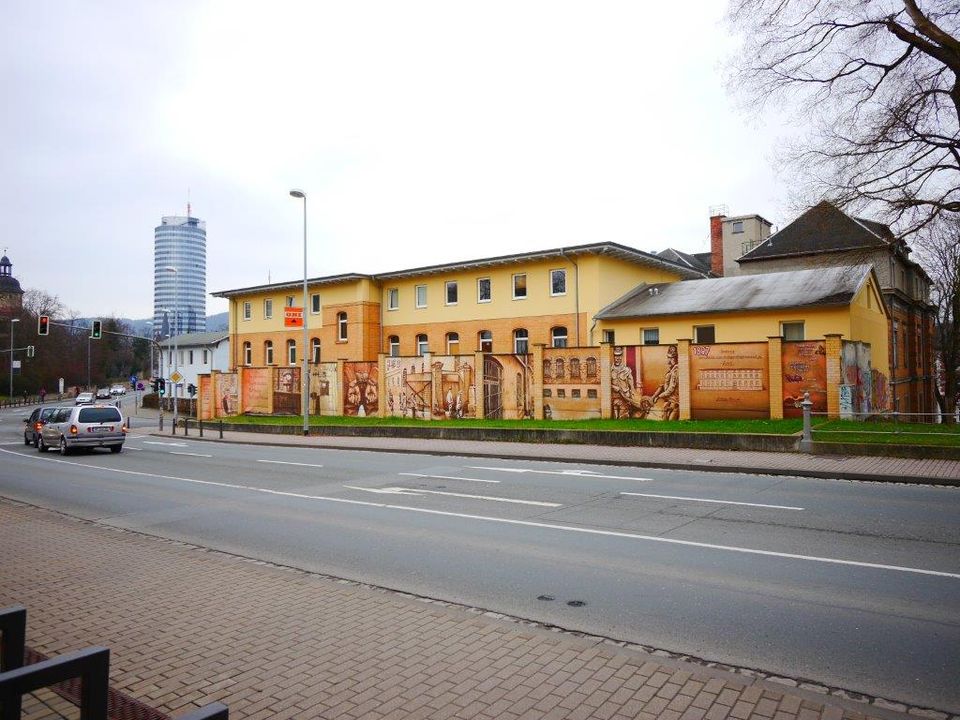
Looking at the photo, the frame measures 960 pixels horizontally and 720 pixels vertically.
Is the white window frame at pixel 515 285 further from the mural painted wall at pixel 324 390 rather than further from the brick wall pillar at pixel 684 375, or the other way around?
the brick wall pillar at pixel 684 375

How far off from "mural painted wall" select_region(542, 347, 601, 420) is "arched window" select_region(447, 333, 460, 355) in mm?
14304

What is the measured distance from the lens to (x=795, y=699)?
168 inches

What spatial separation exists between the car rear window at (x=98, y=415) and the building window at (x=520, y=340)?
69.2 feet

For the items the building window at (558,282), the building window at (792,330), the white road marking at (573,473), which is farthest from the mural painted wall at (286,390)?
the building window at (792,330)

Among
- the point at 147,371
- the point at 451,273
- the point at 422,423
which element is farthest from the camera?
the point at 147,371

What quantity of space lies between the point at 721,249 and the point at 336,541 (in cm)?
4997

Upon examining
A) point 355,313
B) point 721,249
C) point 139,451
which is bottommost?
point 139,451

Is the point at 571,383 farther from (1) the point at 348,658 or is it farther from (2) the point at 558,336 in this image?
(1) the point at 348,658

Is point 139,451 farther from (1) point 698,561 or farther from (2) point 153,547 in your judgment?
(1) point 698,561

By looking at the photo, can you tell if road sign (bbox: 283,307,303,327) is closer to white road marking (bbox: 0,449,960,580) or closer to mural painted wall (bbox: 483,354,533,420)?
mural painted wall (bbox: 483,354,533,420)

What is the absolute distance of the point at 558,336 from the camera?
3728 cm

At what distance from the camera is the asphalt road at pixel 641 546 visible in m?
5.35

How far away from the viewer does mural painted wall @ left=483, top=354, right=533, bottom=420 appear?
2872 cm

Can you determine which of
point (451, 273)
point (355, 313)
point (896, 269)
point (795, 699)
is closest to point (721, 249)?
point (896, 269)
